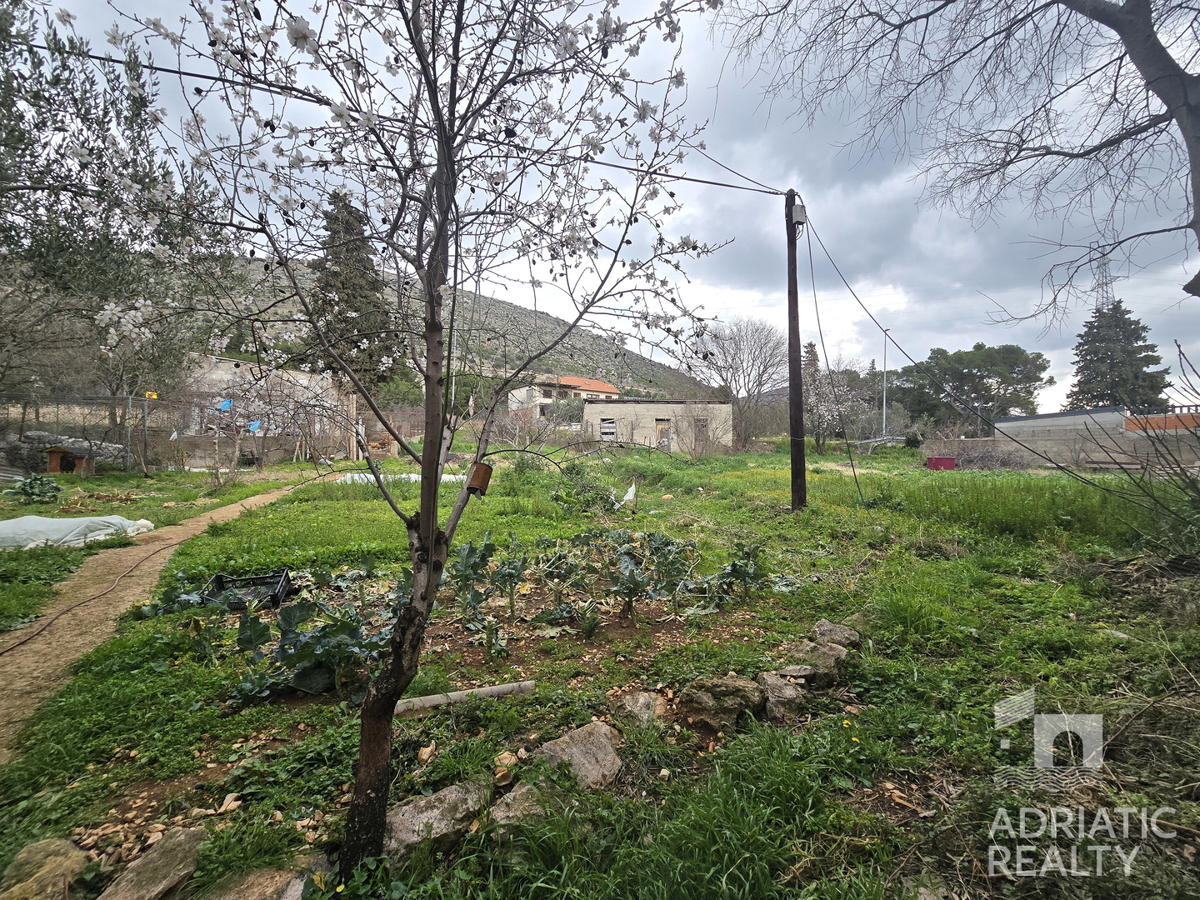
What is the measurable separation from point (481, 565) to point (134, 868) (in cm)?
221

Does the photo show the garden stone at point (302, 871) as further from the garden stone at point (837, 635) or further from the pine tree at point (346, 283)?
the garden stone at point (837, 635)

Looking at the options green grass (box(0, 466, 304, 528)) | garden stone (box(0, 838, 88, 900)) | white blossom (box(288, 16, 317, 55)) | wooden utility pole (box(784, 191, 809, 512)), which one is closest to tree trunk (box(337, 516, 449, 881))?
garden stone (box(0, 838, 88, 900))

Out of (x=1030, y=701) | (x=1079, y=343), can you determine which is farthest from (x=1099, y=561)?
(x=1030, y=701)

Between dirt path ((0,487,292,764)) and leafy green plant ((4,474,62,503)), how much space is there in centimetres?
416

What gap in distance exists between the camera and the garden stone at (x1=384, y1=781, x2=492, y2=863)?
1.58 m

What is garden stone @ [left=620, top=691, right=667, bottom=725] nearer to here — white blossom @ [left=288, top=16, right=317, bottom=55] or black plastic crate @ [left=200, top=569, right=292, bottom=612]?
white blossom @ [left=288, top=16, right=317, bottom=55]

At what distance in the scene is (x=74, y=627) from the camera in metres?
3.67

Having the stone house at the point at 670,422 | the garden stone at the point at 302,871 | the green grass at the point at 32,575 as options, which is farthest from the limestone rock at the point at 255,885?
the stone house at the point at 670,422

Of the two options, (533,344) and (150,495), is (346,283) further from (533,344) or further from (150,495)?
(150,495)

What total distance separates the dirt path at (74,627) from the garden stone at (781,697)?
3.55 m

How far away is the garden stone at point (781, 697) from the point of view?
7.55 feet

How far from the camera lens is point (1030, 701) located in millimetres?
2195

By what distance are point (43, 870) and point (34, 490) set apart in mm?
11157

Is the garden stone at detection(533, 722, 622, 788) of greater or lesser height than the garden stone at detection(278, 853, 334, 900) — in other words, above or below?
above
